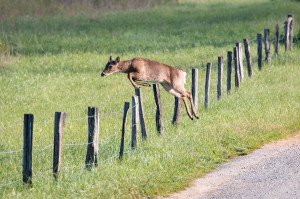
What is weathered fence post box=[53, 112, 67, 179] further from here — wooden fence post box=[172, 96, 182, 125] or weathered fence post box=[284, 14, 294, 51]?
weathered fence post box=[284, 14, 294, 51]

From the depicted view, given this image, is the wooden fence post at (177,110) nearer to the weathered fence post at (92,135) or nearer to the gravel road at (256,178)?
the gravel road at (256,178)

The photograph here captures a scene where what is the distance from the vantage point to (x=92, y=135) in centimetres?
845

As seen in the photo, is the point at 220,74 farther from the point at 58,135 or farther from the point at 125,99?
Answer: the point at 58,135

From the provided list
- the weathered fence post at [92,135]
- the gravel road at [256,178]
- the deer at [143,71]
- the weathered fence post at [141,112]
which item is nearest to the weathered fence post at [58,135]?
the weathered fence post at [92,135]

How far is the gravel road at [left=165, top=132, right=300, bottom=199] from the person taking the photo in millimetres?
8117

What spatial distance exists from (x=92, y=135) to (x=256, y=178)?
2.88 metres

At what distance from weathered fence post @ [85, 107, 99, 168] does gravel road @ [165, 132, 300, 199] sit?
4.82 ft

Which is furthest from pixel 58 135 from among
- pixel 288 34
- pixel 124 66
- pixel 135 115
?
pixel 288 34

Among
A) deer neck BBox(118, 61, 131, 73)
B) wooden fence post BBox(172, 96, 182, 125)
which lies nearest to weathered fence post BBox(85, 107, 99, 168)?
deer neck BBox(118, 61, 131, 73)

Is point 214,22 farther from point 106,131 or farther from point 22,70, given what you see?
point 106,131

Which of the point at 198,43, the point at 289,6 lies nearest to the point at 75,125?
the point at 198,43

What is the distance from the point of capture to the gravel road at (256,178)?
812 centimetres

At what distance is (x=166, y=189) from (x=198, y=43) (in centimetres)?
1783

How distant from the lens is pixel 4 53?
71.1ft
